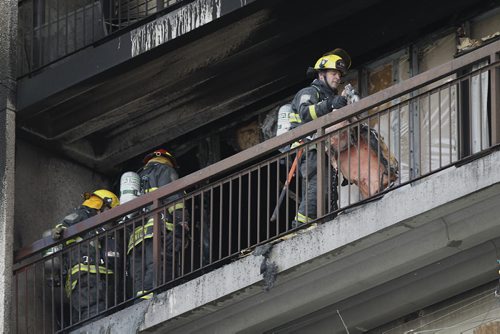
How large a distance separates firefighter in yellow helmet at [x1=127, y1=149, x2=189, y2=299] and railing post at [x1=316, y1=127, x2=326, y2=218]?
140 cm

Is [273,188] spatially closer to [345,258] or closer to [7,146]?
[7,146]

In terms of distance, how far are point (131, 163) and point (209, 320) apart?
3648 millimetres

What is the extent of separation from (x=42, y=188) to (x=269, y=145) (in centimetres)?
333

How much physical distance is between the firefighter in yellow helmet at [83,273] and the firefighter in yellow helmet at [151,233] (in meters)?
0.31

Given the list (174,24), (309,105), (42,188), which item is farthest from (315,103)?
(42,188)

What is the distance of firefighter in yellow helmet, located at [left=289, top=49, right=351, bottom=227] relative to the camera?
16719 millimetres

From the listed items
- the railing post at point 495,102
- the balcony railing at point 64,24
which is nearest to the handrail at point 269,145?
the railing post at point 495,102

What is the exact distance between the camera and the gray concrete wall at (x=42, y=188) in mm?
18891

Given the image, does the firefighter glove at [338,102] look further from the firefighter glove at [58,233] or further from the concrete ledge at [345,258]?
the firefighter glove at [58,233]

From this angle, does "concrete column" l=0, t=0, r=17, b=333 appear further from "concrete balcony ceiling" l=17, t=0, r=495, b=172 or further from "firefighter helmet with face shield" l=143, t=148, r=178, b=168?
"firefighter helmet with face shield" l=143, t=148, r=178, b=168

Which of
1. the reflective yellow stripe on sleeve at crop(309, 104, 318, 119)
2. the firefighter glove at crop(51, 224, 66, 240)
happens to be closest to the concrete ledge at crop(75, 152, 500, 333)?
the firefighter glove at crop(51, 224, 66, 240)

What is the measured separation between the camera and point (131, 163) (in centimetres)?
2000

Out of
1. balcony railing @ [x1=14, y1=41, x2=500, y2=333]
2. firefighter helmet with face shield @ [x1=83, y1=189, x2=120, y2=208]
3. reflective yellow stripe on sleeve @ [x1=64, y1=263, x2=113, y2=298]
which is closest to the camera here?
balcony railing @ [x1=14, y1=41, x2=500, y2=333]

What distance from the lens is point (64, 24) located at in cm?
1947
